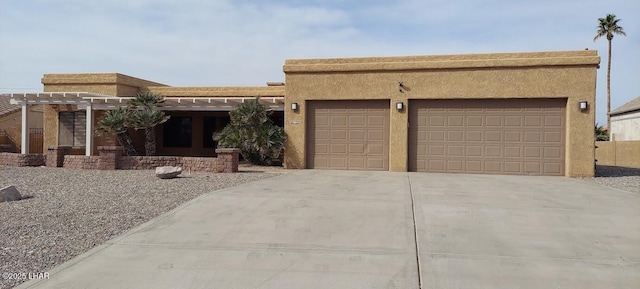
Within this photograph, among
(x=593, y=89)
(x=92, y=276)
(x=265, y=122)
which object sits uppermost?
(x=593, y=89)

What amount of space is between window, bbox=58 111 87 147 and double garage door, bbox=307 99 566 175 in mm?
11549

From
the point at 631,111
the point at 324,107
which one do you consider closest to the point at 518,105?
the point at 324,107

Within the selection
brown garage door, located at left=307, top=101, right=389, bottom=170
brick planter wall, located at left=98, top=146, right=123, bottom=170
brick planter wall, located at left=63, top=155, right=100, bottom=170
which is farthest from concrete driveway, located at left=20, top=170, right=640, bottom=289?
brick planter wall, located at left=63, top=155, right=100, bottom=170

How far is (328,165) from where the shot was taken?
16.1 metres

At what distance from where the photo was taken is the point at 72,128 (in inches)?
825

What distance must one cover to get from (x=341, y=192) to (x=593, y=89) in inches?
369

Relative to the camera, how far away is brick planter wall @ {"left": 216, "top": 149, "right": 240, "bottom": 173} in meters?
13.9

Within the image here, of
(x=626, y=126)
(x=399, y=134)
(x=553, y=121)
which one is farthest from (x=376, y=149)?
(x=626, y=126)

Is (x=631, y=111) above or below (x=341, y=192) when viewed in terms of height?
above

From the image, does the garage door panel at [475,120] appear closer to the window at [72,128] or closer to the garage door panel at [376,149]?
the garage door panel at [376,149]

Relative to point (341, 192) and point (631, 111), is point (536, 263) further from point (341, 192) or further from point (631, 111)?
point (631, 111)

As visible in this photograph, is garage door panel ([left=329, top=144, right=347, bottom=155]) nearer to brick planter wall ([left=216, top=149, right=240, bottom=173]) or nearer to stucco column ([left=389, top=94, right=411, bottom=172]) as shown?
stucco column ([left=389, top=94, right=411, bottom=172])

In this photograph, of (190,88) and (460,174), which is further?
(190,88)

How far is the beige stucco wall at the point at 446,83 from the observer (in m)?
14.1
